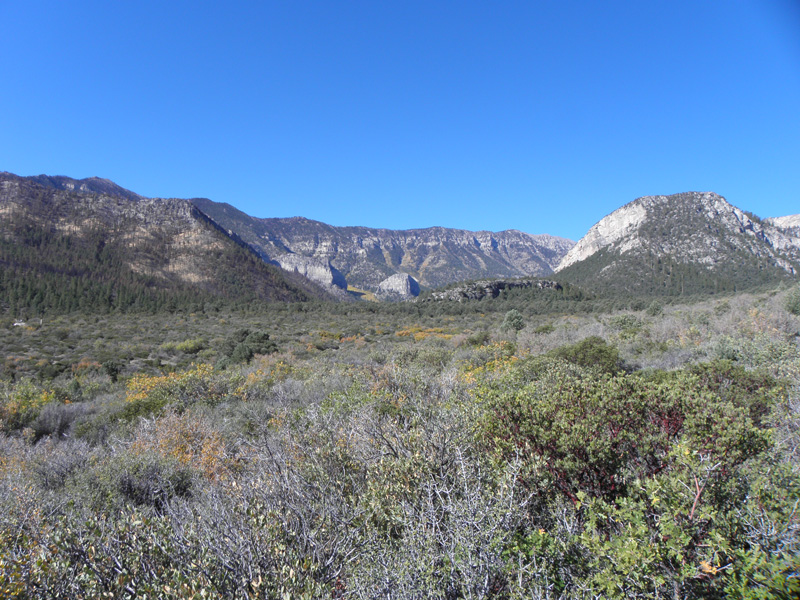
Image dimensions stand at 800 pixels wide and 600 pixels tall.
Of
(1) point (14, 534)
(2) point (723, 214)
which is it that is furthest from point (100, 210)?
(2) point (723, 214)

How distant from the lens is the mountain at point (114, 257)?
4928 cm

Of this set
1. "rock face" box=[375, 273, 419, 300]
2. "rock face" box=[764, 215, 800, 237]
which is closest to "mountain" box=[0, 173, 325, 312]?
"rock face" box=[375, 273, 419, 300]

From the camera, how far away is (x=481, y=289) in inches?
2778

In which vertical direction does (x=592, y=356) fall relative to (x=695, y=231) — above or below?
below

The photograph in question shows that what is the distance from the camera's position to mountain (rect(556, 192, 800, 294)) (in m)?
71.1

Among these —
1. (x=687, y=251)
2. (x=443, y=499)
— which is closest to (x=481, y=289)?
(x=687, y=251)

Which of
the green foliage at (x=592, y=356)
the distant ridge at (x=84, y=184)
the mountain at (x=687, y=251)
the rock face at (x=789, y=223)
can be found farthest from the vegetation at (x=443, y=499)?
the distant ridge at (x=84, y=184)

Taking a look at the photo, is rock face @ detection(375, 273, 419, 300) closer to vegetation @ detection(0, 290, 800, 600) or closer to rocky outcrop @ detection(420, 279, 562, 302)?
rocky outcrop @ detection(420, 279, 562, 302)

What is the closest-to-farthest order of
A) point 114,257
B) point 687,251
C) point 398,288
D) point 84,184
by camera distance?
point 114,257, point 687,251, point 398,288, point 84,184

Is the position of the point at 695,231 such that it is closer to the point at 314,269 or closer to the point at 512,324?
the point at 512,324

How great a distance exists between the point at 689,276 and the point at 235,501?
8829 cm

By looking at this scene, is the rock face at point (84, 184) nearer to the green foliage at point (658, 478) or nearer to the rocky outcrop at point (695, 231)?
the rocky outcrop at point (695, 231)

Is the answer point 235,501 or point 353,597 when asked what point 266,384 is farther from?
point 353,597

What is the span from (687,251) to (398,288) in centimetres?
9158
